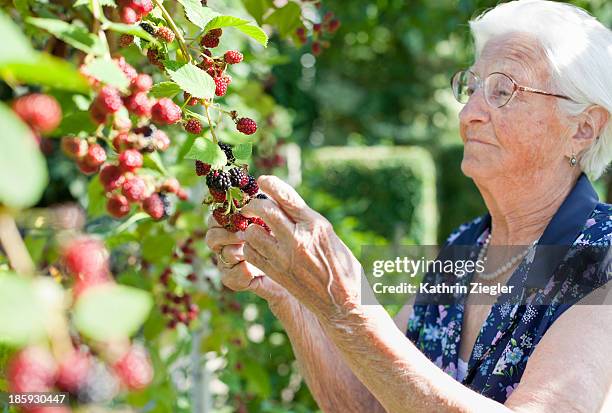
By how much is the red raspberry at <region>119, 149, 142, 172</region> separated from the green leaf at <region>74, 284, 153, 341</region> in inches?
22.0

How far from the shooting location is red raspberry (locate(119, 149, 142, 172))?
3.50 feet

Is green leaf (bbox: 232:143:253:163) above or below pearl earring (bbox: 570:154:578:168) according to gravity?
above

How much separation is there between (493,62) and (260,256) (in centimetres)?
97

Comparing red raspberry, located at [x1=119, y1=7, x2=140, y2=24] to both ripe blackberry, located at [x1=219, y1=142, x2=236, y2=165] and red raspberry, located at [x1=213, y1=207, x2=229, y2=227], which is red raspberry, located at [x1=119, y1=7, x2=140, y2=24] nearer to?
ripe blackberry, located at [x1=219, y1=142, x2=236, y2=165]

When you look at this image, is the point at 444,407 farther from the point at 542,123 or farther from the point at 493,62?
the point at 493,62

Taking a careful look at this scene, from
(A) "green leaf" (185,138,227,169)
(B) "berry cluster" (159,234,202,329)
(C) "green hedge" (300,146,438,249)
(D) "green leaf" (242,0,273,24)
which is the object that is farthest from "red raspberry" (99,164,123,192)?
(C) "green hedge" (300,146,438,249)

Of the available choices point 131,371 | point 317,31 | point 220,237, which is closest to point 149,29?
point 220,237

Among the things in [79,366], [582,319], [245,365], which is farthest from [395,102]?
[79,366]

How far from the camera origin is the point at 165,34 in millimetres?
1069

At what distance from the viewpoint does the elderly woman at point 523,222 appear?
4.79ft

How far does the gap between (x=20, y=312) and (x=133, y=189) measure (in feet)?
2.16

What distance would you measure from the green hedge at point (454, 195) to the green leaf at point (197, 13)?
716 cm

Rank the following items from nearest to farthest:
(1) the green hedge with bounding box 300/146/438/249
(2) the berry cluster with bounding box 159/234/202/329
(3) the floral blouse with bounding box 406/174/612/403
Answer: (3) the floral blouse with bounding box 406/174/612/403 → (2) the berry cluster with bounding box 159/234/202/329 → (1) the green hedge with bounding box 300/146/438/249

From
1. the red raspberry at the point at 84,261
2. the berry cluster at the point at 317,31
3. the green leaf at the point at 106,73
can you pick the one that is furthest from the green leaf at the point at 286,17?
the red raspberry at the point at 84,261
